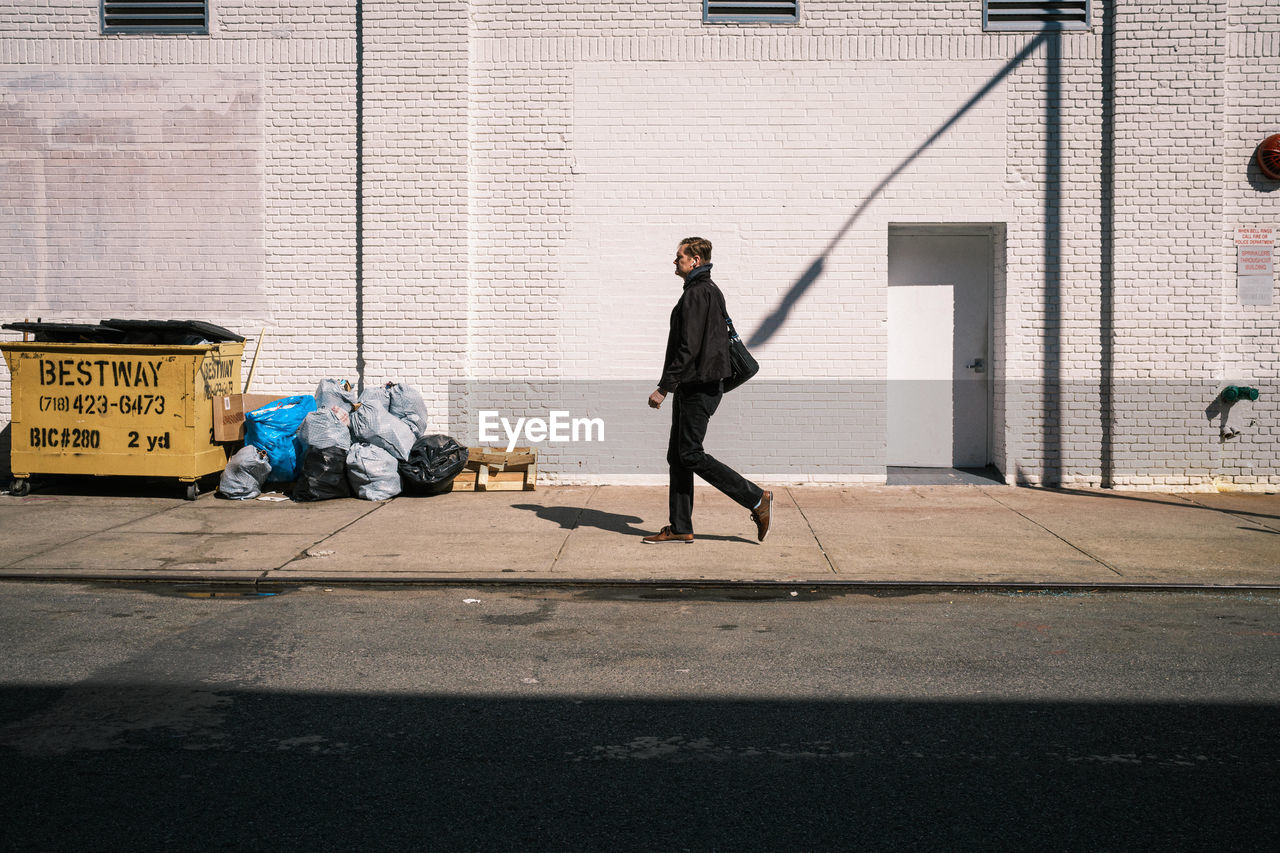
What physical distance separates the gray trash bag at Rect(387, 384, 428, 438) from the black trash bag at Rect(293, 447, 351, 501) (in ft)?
2.42

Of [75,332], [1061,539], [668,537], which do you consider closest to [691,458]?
[668,537]

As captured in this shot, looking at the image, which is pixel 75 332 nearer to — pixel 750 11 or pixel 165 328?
pixel 165 328

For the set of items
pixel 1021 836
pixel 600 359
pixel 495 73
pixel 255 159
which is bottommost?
pixel 1021 836

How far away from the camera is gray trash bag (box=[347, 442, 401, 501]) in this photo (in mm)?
9727

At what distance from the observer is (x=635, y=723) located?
433 centimetres

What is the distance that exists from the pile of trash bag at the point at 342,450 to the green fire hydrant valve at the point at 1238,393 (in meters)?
7.03

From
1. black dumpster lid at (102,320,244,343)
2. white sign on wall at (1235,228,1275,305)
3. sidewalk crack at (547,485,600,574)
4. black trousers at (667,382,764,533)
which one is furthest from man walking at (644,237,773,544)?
white sign on wall at (1235,228,1275,305)

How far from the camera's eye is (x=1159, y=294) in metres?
10.5

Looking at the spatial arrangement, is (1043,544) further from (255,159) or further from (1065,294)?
(255,159)

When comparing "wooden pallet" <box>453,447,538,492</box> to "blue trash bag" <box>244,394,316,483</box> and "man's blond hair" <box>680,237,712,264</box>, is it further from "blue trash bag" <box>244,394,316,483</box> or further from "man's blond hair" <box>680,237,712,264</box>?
"man's blond hair" <box>680,237,712,264</box>

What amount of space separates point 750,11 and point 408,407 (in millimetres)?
4950

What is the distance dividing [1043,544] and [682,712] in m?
4.40

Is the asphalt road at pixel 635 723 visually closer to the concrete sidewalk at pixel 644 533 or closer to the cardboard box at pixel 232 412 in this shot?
the concrete sidewalk at pixel 644 533

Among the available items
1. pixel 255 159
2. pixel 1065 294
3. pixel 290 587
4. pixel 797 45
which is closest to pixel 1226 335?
pixel 1065 294
